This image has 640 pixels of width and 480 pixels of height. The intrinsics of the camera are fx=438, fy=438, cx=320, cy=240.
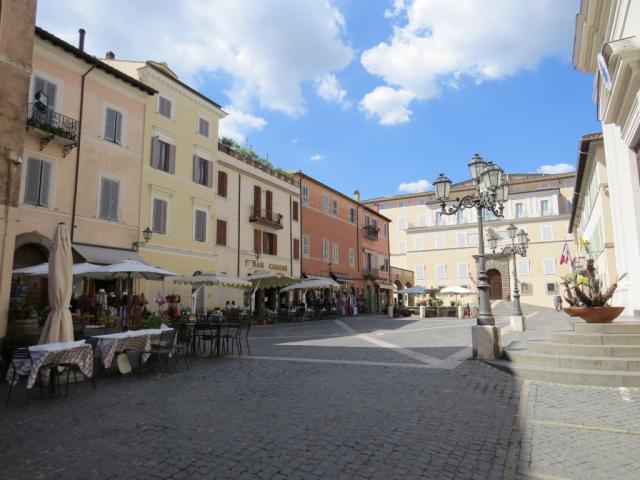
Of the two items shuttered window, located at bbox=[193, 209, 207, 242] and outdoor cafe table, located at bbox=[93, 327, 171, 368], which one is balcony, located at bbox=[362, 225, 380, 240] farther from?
outdoor cafe table, located at bbox=[93, 327, 171, 368]

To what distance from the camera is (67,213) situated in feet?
52.4

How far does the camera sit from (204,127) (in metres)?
23.5

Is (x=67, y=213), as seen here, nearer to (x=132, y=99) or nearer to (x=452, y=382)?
(x=132, y=99)

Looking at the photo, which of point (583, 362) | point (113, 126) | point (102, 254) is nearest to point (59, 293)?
point (583, 362)

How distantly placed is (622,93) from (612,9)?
9.94ft

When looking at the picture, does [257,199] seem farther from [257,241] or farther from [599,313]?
[599,313]

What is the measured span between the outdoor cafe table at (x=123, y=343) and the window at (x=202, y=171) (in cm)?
1507

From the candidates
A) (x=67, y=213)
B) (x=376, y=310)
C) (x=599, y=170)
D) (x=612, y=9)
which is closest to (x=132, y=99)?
(x=67, y=213)

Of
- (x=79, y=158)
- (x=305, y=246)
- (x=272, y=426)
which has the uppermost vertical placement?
(x=79, y=158)

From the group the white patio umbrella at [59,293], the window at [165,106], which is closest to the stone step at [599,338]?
the white patio umbrella at [59,293]

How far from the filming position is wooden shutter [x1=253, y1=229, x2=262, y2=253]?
26097 millimetres

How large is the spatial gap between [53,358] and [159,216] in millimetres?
14308

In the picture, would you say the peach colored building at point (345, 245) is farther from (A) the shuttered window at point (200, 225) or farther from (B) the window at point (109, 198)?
(B) the window at point (109, 198)

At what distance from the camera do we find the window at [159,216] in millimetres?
19759
